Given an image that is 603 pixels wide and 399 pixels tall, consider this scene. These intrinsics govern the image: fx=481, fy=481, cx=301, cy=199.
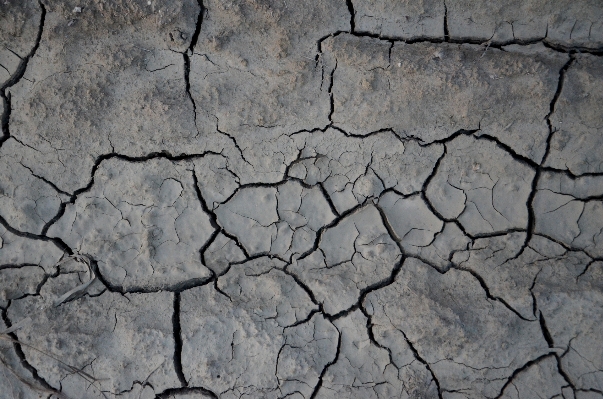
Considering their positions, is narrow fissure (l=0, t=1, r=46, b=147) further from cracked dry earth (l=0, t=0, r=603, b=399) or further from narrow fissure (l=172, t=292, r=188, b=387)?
narrow fissure (l=172, t=292, r=188, b=387)

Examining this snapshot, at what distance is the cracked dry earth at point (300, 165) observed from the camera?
8.12 feet

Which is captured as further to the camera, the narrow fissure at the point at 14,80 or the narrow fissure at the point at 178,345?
the narrow fissure at the point at 14,80

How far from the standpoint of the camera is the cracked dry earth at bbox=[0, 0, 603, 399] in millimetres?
2475

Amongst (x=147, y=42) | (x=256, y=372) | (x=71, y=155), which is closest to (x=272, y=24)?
(x=147, y=42)

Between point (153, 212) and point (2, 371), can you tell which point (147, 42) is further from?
point (2, 371)

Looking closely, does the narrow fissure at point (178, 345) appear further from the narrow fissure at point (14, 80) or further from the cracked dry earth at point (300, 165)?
the narrow fissure at point (14, 80)

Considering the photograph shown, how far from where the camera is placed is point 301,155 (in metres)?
2.64

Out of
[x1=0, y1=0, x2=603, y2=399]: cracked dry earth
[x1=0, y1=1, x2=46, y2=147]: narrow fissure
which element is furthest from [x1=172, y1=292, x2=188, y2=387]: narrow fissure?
[x1=0, y1=1, x2=46, y2=147]: narrow fissure

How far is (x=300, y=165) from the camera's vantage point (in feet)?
8.64

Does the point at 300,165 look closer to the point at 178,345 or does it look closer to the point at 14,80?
the point at 178,345

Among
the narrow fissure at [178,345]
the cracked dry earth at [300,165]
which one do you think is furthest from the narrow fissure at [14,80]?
the narrow fissure at [178,345]

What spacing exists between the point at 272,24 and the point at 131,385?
202 centimetres

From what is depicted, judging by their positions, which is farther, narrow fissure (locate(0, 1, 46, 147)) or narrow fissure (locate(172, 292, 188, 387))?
narrow fissure (locate(0, 1, 46, 147))

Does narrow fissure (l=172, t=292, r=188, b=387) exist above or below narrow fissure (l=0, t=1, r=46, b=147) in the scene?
below
